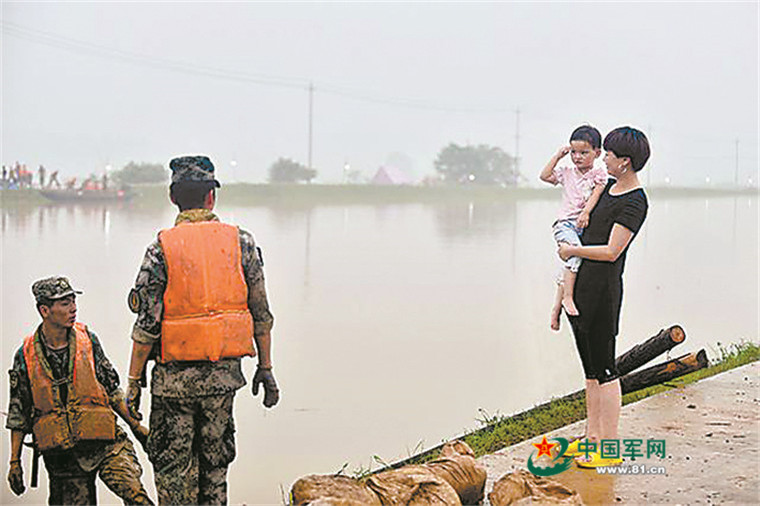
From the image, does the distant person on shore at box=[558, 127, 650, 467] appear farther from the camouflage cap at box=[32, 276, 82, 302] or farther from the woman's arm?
the camouflage cap at box=[32, 276, 82, 302]

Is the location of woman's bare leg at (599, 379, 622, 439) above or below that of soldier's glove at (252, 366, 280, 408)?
below

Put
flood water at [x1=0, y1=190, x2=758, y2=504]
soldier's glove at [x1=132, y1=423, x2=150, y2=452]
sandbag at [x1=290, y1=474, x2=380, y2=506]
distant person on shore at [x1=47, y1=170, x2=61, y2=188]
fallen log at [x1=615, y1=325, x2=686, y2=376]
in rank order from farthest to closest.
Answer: distant person on shore at [x1=47, y1=170, x2=61, y2=188] → flood water at [x1=0, y1=190, x2=758, y2=504] → fallen log at [x1=615, y1=325, x2=686, y2=376] → soldier's glove at [x1=132, y1=423, x2=150, y2=452] → sandbag at [x1=290, y1=474, x2=380, y2=506]

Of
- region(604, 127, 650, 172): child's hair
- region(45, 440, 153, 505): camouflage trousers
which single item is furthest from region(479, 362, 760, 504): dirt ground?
region(45, 440, 153, 505): camouflage trousers

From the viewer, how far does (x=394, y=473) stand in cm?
386

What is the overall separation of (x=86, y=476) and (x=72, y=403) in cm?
32

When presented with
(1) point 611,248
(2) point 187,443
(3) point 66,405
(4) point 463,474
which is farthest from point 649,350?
(3) point 66,405

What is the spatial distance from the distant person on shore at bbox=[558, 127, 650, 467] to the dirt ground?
258 mm

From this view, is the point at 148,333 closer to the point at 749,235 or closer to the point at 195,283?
the point at 195,283

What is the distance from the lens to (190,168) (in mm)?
3549

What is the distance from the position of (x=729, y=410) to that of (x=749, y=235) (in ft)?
90.6

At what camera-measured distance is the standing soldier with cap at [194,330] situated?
3.51 meters

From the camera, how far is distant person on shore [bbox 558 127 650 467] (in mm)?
4168

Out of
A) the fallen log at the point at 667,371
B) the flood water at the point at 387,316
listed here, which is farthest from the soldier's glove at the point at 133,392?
the fallen log at the point at 667,371

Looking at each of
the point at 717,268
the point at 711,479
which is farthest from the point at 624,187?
the point at 717,268
